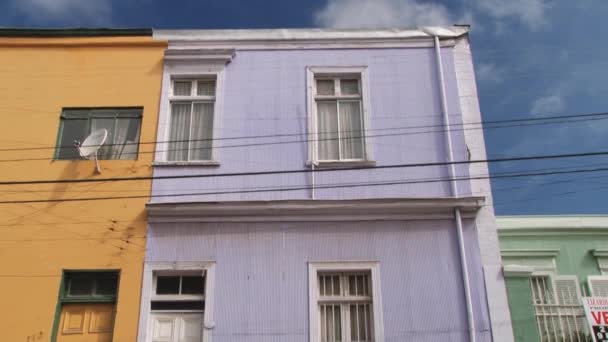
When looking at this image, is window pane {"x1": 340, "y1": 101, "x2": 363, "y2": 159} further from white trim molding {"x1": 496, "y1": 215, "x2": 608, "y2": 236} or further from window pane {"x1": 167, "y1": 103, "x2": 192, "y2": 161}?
white trim molding {"x1": 496, "y1": 215, "x2": 608, "y2": 236}

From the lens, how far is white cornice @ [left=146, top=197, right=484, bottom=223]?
417 inches

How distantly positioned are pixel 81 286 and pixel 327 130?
5.13m

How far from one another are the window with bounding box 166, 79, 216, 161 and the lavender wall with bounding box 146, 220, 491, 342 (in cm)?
150

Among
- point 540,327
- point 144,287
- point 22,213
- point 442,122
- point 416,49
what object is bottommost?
point 540,327

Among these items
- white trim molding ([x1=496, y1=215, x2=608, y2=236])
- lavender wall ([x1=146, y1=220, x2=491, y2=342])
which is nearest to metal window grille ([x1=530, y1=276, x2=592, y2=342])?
lavender wall ([x1=146, y1=220, x2=491, y2=342])

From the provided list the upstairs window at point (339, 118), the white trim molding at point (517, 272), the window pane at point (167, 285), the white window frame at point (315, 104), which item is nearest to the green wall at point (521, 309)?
the white trim molding at point (517, 272)

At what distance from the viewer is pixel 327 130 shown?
1170 cm

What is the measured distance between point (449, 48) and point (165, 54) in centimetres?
556

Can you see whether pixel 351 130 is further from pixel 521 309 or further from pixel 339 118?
pixel 521 309

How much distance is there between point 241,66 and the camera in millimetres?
12141

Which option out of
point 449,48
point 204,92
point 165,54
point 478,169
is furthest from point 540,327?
point 165,54

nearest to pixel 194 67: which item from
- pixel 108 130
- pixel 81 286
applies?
pixel 108 130

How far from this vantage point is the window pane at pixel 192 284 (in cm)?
1041

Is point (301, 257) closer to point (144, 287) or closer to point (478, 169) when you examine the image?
point (144, 287)
